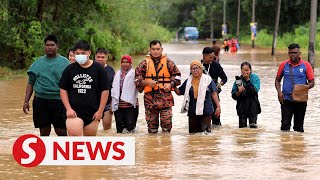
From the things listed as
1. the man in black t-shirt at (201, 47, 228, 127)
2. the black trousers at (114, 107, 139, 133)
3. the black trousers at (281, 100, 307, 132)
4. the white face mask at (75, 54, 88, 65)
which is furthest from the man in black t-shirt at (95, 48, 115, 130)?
the white face mask at (75, 54, 88, 65)

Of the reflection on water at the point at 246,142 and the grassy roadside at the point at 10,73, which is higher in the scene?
the reflection on water at the point at 246,142

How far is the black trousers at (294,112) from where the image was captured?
13.8 metres

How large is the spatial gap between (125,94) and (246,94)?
2365mm

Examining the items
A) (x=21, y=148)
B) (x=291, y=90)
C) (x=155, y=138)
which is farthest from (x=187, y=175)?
(x=291, y=90)

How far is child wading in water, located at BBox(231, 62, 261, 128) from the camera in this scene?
14617mm

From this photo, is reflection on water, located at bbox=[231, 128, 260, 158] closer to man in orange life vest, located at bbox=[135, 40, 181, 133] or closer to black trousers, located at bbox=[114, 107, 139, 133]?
man in orange life vest, located at bbox=[135, 40, 181, 133]

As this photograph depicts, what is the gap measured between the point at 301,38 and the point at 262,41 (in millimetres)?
18660

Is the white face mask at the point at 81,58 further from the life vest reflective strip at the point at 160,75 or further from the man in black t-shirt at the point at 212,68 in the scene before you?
the man in black t-shirt at the point at 212,68

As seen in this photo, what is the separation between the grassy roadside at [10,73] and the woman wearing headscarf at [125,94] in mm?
15578

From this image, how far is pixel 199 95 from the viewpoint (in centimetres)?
1325

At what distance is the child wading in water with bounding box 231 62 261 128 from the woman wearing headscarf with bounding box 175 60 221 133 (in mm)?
1236

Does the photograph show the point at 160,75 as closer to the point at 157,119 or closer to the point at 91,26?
the point at 157,119

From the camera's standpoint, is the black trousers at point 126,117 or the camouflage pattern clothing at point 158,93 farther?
the black trousers at point 126,117

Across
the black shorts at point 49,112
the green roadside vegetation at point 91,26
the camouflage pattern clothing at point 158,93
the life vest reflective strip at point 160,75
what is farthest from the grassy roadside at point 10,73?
the black shorts at point 49,112
